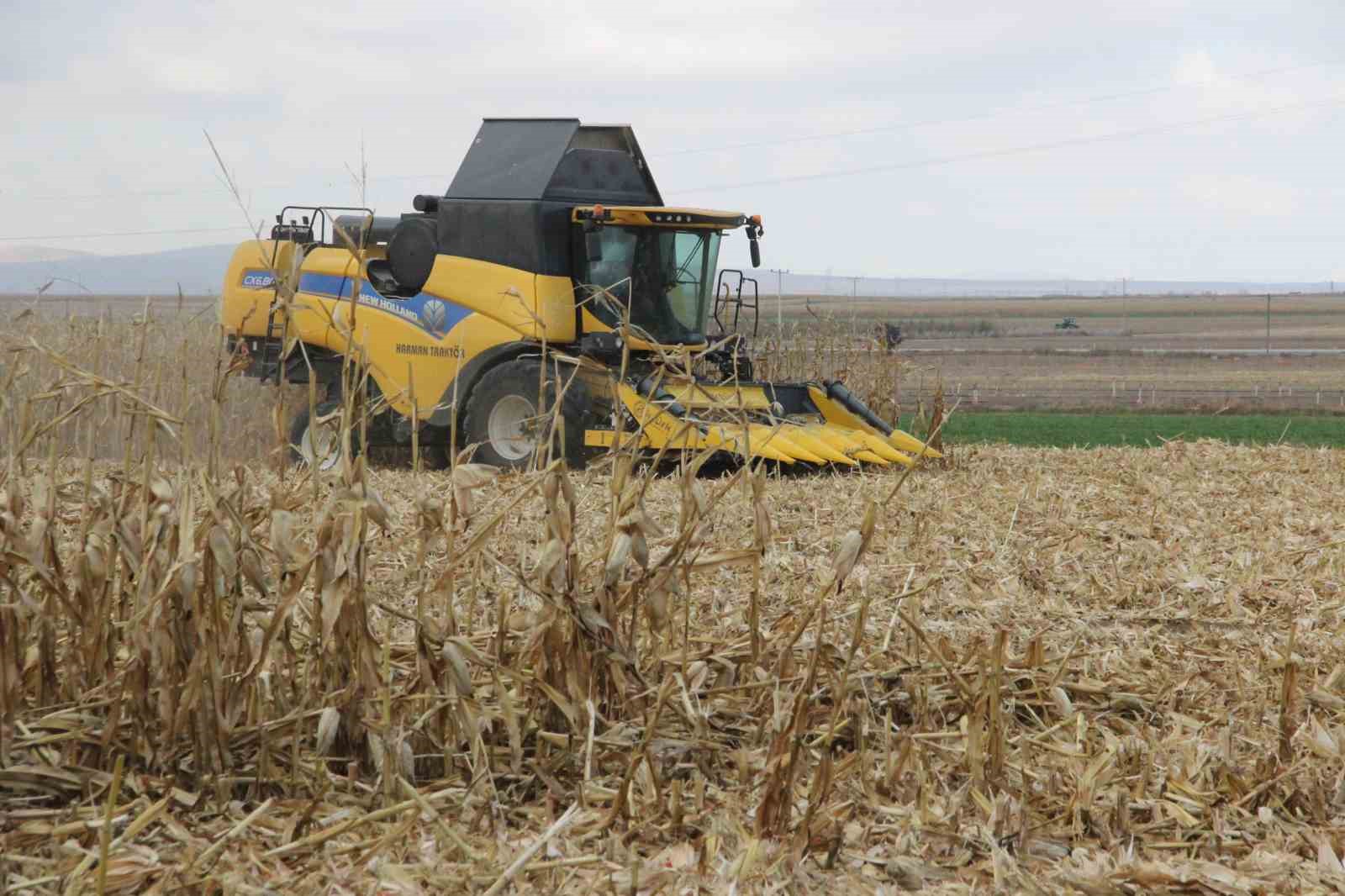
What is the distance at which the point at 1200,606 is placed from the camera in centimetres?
555

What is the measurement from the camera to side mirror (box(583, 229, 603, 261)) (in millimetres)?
11539

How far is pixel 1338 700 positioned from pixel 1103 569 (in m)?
1.87

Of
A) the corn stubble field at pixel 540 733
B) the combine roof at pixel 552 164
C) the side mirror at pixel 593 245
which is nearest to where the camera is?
the corn stubble field at pixel 540 733

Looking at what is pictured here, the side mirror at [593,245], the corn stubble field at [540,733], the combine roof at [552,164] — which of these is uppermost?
the combine roof at [552,164]

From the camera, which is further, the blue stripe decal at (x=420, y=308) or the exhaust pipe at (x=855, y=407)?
the blue stripe decal at (x=420, y=308)

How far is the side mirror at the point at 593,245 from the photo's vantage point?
37.9 feet

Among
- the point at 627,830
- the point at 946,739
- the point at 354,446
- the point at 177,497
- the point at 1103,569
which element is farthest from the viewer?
the point at 354,446

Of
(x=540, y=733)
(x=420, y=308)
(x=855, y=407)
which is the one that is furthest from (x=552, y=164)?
(x=540, y=733)

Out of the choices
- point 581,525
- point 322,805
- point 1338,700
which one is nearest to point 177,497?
point 322,805

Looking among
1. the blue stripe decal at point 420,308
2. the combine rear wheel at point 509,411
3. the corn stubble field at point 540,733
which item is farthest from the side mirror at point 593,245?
the corn stubble field at point 540,733

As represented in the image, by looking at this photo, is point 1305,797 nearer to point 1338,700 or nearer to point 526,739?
point 1338,700

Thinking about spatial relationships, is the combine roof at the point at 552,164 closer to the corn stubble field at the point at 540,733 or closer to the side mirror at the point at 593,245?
the side mirror at the point at 593,245

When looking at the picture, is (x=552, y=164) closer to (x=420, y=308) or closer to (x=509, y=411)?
(x=420, y=308)

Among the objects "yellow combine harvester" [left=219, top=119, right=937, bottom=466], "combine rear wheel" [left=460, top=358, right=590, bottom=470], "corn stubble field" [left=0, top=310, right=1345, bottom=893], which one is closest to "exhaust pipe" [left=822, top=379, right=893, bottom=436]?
"yellow combine harvester" [left=219, top=119, right=937, bottom=466]
